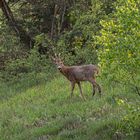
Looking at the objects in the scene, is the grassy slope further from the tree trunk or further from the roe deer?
the tree trunk

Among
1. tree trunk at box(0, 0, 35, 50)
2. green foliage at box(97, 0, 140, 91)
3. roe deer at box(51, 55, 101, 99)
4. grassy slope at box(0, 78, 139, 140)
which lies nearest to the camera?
green foliage at box(97, 0, 140, 91)

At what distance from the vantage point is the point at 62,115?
539 inches

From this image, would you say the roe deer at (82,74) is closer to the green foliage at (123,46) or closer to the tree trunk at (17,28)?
the green foliage at (123,46)

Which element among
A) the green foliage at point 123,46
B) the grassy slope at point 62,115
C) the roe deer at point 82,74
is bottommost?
the grassy slope at point 62,115

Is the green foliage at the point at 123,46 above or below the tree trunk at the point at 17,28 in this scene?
above

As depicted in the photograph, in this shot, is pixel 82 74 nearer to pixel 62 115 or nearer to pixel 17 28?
pixel 62 115

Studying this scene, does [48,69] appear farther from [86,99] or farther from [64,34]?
[86,99]

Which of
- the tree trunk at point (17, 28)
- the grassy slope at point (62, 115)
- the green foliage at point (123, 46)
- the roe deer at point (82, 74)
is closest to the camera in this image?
the green foliage at point (123, 46)

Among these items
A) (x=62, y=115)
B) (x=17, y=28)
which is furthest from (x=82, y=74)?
(x=17, y=28)

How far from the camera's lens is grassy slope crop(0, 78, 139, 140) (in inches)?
→ 466

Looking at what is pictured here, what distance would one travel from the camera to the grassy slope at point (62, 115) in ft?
38.8

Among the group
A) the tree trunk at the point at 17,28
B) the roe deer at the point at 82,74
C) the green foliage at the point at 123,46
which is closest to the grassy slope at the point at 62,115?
the roe deer at the point at 82,74

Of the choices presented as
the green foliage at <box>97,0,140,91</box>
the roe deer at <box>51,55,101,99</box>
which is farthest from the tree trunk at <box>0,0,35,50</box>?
the green foliage at <box>97,0,140,91</box>

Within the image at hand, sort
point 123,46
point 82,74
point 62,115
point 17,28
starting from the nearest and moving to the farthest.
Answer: point 123,46, point 62,115, point 82,74, point 17,28
